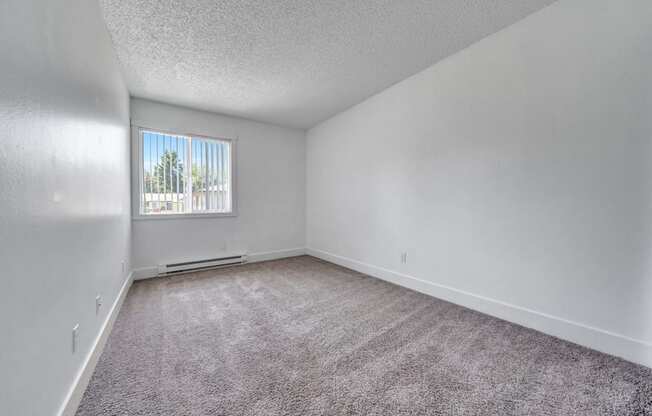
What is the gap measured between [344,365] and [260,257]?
9.92 feet

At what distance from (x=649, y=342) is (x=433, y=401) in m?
1.54

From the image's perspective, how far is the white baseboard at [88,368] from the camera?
119 centimetres

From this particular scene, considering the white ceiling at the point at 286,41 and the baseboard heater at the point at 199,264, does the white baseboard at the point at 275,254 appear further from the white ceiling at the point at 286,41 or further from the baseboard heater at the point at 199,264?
the white ceiling at the point at 286,41

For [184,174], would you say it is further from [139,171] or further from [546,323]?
[546,323]

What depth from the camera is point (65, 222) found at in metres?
1.22

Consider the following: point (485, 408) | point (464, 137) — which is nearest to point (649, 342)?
point (485, 408)

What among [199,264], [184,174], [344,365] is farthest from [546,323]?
[184,174]

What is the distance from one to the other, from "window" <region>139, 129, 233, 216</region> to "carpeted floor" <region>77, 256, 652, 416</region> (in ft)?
5.00

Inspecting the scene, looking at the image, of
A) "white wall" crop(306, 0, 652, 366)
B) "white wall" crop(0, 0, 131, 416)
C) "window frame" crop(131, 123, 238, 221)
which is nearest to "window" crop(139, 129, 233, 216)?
"window frame" crop(131, 123, 238, 221)

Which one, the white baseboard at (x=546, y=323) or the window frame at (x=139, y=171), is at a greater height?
the window frame at (x=139, y=171)

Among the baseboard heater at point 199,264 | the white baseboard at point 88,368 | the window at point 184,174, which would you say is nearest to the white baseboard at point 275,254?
the baseboard heater at point 199,264

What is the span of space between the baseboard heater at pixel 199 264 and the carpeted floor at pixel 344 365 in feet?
3.00

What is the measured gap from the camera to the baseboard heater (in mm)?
3449

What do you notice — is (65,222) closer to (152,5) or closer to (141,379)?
(141,379)
